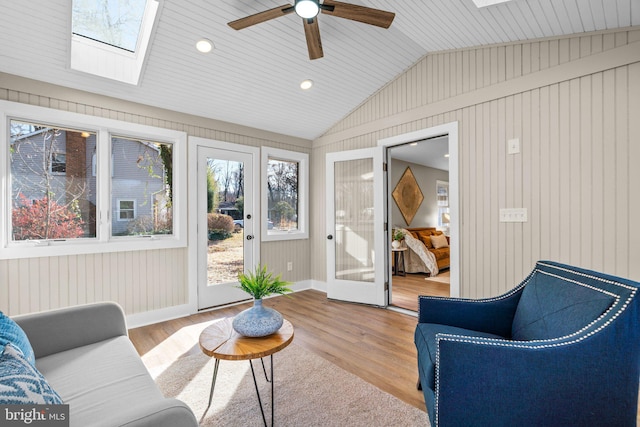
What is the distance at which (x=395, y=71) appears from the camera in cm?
365

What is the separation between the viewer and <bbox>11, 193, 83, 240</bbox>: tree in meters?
2.71

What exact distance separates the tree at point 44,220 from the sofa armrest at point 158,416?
2778 mm

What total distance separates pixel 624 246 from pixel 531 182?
0.79 metres

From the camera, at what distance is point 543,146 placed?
263cm

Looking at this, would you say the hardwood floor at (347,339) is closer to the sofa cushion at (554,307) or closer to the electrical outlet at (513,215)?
the sofa cushion at (554,307)

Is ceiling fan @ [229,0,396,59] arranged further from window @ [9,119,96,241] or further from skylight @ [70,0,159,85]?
window @ [9,119,96,241]

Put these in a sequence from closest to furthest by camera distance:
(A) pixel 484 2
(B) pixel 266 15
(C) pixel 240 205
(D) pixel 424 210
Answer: (B) pixel 266 15, (A) pixel 484 2, (C) pixel 240 205, (D) pixel 424 210

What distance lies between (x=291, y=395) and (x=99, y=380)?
1.11 m

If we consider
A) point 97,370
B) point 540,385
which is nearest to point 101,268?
point 97,370

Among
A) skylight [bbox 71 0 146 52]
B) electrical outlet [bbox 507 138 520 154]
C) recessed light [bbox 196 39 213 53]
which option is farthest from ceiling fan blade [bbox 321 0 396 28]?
skylight [bbox 71 0 146 52]

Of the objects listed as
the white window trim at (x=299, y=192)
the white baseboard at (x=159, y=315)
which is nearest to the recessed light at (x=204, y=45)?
the white window trim at (x=299, y=192)

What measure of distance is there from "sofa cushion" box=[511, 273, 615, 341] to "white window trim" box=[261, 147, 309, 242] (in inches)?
Answer: 127

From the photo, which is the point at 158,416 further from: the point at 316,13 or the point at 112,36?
the point at 112,36

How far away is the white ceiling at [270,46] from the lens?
2.29 meters
